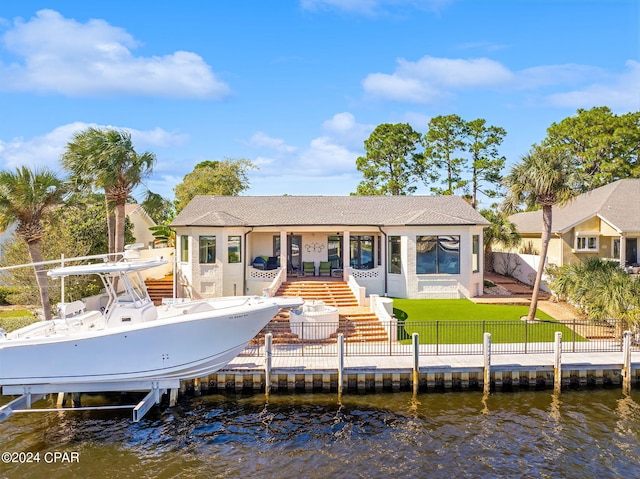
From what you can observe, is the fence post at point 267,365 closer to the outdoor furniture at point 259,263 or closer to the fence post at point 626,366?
the fence post at point 626,366

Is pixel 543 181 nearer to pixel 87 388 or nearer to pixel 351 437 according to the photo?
pixel 351 437

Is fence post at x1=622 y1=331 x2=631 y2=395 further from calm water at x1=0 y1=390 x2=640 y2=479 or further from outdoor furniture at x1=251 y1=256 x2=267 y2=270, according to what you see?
outdoor furniture at x1=251 y1=256 x2=267 y2=270

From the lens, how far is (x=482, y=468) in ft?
34.8

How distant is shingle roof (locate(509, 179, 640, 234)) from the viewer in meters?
25.0

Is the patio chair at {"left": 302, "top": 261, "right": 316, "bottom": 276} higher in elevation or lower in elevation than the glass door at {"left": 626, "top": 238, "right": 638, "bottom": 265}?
lower

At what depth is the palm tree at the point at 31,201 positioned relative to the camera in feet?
54.3

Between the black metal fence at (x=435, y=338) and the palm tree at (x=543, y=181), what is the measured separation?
6.97ft

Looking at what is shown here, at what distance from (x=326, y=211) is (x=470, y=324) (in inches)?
461

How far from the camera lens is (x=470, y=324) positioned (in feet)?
62.5

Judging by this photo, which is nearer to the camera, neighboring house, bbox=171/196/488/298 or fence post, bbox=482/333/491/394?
fence post, bbox=482/333/491/394

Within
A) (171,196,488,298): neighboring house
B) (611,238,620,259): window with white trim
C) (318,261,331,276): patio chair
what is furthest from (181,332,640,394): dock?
(318,261,331,276): patio chair

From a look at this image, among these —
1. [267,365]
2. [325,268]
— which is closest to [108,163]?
[267,365]

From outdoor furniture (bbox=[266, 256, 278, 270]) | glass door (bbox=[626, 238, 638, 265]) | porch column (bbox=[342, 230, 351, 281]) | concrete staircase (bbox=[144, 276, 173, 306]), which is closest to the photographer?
concrete staircase (bbox=[144, 276, 173, 306])

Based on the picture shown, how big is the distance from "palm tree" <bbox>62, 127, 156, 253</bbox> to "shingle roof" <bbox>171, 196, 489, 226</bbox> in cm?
550
